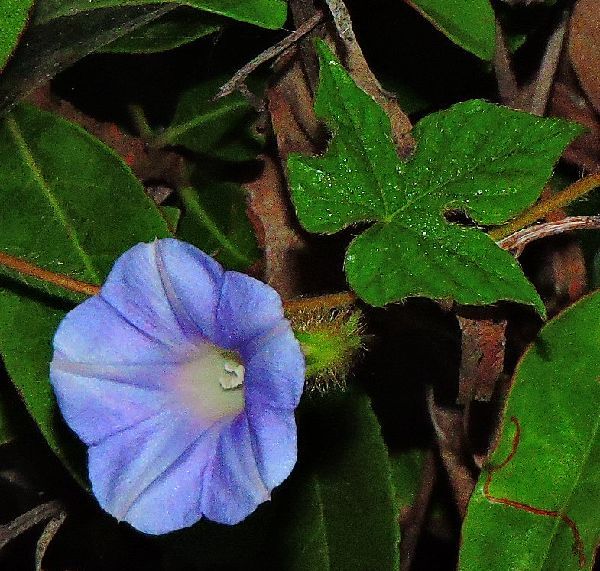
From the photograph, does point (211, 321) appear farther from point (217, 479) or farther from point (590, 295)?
point (590, 295)

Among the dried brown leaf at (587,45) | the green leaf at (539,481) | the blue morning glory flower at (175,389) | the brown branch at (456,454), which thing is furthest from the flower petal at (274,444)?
the dried brown leaf at (587,45)

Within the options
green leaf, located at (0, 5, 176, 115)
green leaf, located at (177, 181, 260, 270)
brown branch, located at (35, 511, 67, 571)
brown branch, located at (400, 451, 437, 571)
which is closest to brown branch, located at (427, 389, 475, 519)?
brown branch, located at (400, 451, 437, 571)

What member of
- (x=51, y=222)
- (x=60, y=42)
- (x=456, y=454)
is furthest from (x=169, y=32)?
(x=456, y=454)

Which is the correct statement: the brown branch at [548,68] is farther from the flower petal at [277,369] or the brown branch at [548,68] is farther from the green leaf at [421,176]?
the flower petal at [277,369]

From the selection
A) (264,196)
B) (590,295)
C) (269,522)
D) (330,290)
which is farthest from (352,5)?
(269,522)

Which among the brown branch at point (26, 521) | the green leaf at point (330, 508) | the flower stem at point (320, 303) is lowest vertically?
the green leaf at point (330, 508)

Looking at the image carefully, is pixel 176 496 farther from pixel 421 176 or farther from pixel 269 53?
pixel 269 53
